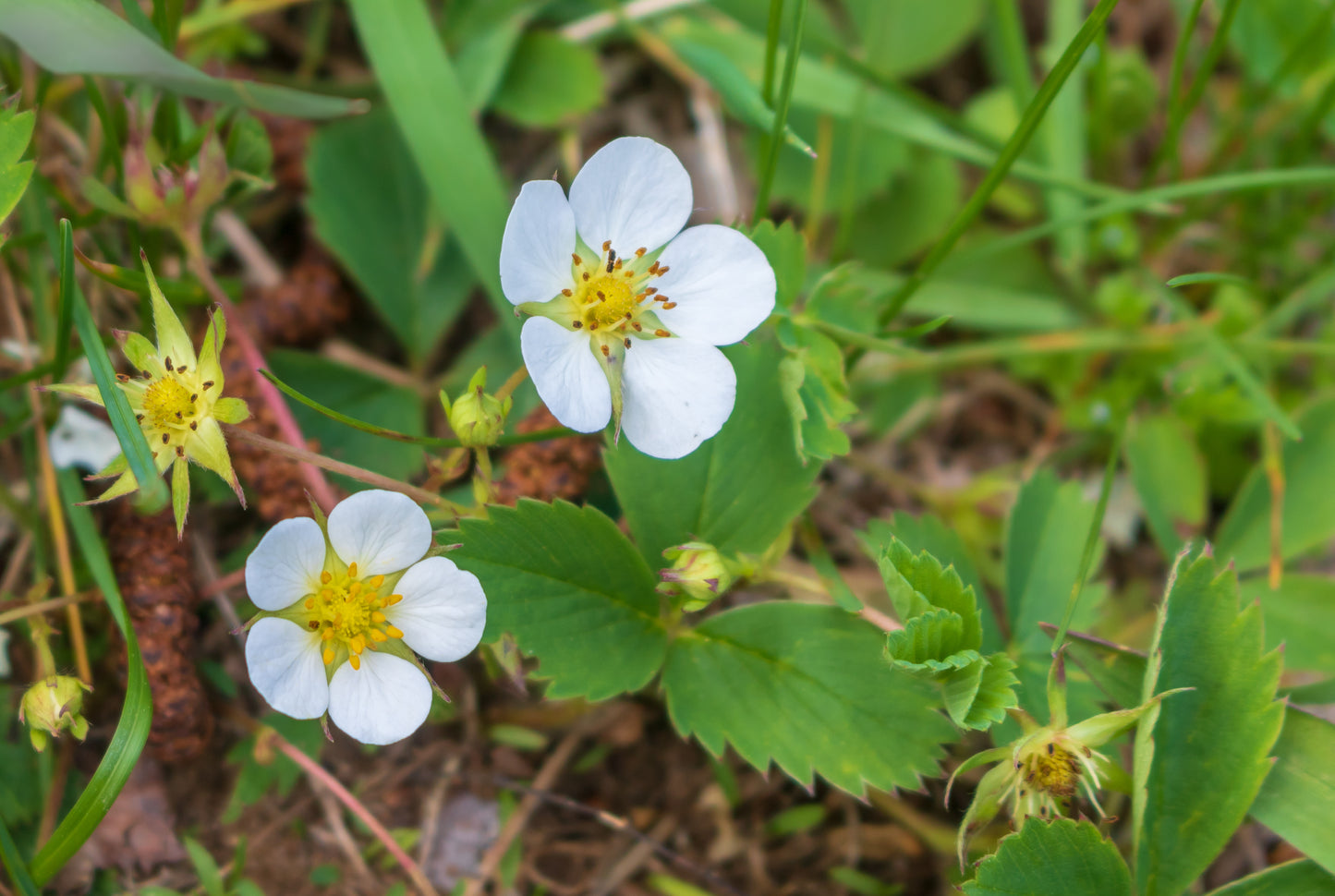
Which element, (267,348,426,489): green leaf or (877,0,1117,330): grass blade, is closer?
(877,0,1117,330): grass blade

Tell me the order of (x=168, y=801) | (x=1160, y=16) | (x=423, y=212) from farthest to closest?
(x=1160, y=16), (x=423, y=212), (x=168, y=801)

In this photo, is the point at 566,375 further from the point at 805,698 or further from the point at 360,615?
the point at 805,698

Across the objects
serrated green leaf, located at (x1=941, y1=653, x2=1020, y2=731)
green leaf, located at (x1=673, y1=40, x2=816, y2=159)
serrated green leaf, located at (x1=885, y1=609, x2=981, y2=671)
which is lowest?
serrated green leaf, located at (x1=941, y1=653, x2=1020, y2=731)

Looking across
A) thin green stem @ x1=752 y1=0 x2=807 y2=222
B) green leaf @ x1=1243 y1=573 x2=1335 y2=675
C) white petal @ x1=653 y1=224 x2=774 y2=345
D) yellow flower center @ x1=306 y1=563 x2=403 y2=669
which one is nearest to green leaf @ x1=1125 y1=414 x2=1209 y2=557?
green leaf @ x1=1243 y1=573 x2=1335 y2=675

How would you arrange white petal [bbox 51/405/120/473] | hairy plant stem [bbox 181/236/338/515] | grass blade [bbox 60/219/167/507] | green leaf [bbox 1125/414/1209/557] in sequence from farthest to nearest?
green leaf [bbox 1125/414/1209/557]
white petal [bbox 51/405/120/473]
hairy plant stem [bbox 181/236/338/515]
grass blade [bbox 60/219/167/507]

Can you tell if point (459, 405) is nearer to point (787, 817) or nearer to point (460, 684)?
point (460, 684)

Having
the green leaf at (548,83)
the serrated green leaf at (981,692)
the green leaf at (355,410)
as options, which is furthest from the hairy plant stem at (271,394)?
the serrated green leaf at (981,692)

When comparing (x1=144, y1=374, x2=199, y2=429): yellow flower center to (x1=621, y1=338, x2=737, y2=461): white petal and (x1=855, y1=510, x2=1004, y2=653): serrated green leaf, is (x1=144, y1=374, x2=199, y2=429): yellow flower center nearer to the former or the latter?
(x1=621, y1=338, x2=737, y2=461): white petal

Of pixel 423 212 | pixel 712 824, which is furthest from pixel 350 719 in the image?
pixel 423 212
